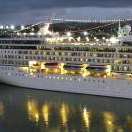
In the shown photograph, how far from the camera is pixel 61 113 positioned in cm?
3825

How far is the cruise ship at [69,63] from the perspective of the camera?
144 feet

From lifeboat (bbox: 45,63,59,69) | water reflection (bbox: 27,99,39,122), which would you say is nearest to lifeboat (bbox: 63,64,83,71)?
lifeboat (bbox: 45,63,59,69)

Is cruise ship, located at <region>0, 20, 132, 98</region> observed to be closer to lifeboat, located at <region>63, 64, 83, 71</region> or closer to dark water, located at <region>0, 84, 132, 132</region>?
lifeboat, located at <region>63, 64, 83, 71</region>

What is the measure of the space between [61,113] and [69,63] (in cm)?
904

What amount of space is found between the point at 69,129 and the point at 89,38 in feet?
52.9

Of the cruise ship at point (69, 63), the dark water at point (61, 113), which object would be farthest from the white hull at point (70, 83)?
the dark water at point (61, 113)

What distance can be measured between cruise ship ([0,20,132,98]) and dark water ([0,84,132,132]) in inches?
38.4

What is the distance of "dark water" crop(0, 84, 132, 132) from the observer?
34875mm

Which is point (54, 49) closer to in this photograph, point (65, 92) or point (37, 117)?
point (65, 92)

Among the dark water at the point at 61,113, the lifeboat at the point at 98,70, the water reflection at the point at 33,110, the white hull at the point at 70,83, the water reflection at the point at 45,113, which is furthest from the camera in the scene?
the lifeboat at the point at 98,70

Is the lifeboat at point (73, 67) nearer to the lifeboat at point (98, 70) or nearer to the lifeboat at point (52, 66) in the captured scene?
the lifeboat at point (52, 66)

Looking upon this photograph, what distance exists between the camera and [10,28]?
55594mm

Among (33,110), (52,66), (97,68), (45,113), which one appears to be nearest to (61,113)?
(45,113)

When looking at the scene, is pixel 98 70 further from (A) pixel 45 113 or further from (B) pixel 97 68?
(A) pixel 45 113
